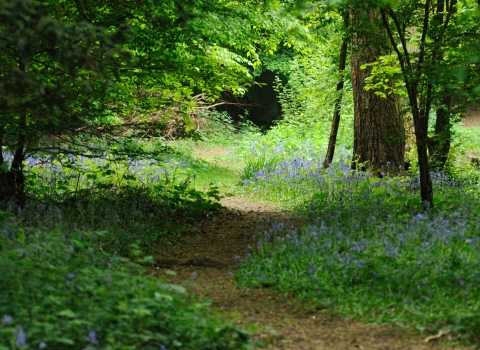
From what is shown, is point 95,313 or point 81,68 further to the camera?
point 81,68

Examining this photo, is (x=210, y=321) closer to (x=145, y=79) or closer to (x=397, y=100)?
(x=145, y=79)

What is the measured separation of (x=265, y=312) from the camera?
4723 millimetres

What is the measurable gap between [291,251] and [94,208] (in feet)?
10.2

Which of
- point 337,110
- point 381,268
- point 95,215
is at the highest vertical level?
point 337,110

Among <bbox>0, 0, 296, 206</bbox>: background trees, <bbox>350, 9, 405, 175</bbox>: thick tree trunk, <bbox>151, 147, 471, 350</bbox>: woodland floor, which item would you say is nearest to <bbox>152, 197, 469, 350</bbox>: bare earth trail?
<bbox>151, 147, 471, 350</bbox>: woodland floor

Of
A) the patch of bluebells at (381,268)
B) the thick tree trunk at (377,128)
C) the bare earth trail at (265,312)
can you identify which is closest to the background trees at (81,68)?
the bare earth trail at (265,312)

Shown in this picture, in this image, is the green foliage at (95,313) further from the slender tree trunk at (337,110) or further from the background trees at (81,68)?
the slender tree trunk at (337,110)

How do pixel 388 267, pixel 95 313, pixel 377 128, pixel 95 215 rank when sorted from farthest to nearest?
1. pixel 377 128
2. pixel 95 215
3. pixel 388 267
4. pixel 95 313

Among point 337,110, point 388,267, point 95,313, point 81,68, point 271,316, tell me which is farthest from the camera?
point 337,110

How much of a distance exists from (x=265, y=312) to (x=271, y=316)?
0.11 meters

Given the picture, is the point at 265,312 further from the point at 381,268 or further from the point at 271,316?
the point at 381,268

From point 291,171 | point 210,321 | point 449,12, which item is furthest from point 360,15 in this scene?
point 291,171

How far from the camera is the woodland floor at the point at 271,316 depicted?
3981 mm

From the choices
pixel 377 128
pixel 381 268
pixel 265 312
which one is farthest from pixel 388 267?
pixel 377 128
